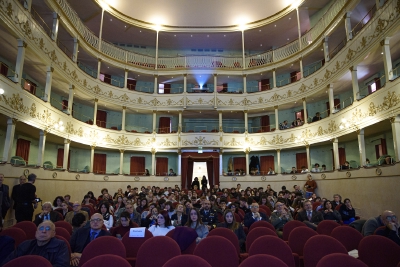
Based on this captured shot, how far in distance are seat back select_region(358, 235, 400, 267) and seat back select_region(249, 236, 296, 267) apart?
95 cm

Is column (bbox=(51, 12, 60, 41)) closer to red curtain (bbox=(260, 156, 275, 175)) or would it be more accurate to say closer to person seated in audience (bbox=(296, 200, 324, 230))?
person seated in audience (bbox=(296, 200, 324, 230))

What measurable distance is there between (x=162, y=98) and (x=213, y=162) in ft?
20.2

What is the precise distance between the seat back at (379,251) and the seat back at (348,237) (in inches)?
36.8

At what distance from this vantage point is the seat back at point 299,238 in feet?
14.9

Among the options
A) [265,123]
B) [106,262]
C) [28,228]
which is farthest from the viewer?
[265,123]

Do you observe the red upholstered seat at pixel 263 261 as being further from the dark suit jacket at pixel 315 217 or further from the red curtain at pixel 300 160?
the red curtain at pixel 300 160

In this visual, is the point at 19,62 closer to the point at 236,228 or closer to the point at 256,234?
the point at 236,228

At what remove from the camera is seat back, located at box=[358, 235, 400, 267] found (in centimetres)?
347

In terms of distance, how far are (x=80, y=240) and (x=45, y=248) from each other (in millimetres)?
1003

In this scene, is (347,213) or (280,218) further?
(347,213)

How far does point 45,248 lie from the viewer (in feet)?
11.4

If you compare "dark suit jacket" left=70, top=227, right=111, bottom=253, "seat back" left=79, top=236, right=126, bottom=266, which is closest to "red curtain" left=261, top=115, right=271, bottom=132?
"dark suit jacket" left=70, top=227, right=111, bottom=253

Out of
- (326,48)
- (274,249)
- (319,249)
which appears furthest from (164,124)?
(319,249)

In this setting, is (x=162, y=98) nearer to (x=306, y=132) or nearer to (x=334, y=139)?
(x=306, y=132)
